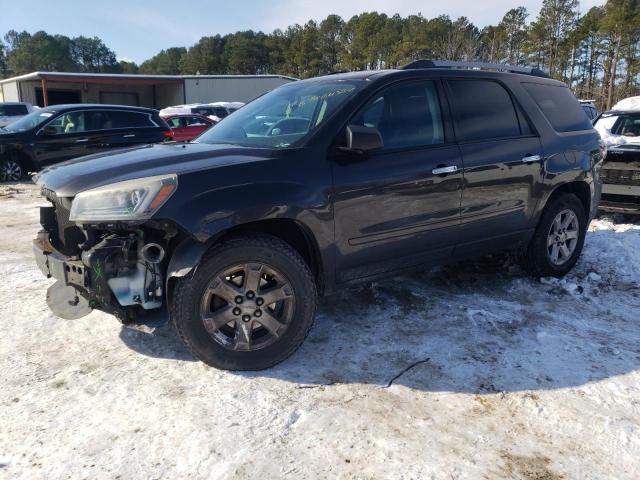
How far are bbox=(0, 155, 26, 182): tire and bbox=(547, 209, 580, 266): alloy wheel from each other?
10691 mm

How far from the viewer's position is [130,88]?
38250 mm

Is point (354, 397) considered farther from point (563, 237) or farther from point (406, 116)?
point (563, 237)

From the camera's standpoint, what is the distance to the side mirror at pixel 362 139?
128 inches

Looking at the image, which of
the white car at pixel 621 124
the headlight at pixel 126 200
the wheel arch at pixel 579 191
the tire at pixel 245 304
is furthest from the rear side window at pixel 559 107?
the white car at pixel 621 124

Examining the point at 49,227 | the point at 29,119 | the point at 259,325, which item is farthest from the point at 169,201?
the point at 29,119

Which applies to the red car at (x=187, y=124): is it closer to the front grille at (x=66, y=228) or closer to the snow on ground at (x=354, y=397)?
the snow on ground at (x=354, y=397)

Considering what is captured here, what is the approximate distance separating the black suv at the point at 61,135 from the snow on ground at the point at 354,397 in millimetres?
7402

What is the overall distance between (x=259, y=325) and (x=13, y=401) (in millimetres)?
1350

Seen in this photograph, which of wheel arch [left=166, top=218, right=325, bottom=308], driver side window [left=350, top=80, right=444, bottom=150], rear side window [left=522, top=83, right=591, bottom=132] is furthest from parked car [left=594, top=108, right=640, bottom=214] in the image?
wheel arch [left=166, top=218, right=325, bottom=308]

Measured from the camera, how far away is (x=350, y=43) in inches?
2488

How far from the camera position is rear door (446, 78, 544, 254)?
4035 mm

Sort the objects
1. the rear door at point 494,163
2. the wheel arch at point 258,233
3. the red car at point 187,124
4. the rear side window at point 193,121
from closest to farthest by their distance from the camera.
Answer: the wheel arch at point 258,233 → the rear door at point 494,163 → the red car at point 187,124 → the rear side window at point 193,121

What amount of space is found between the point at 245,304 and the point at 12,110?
63.7 feet

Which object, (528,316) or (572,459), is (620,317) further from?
(572,459)
